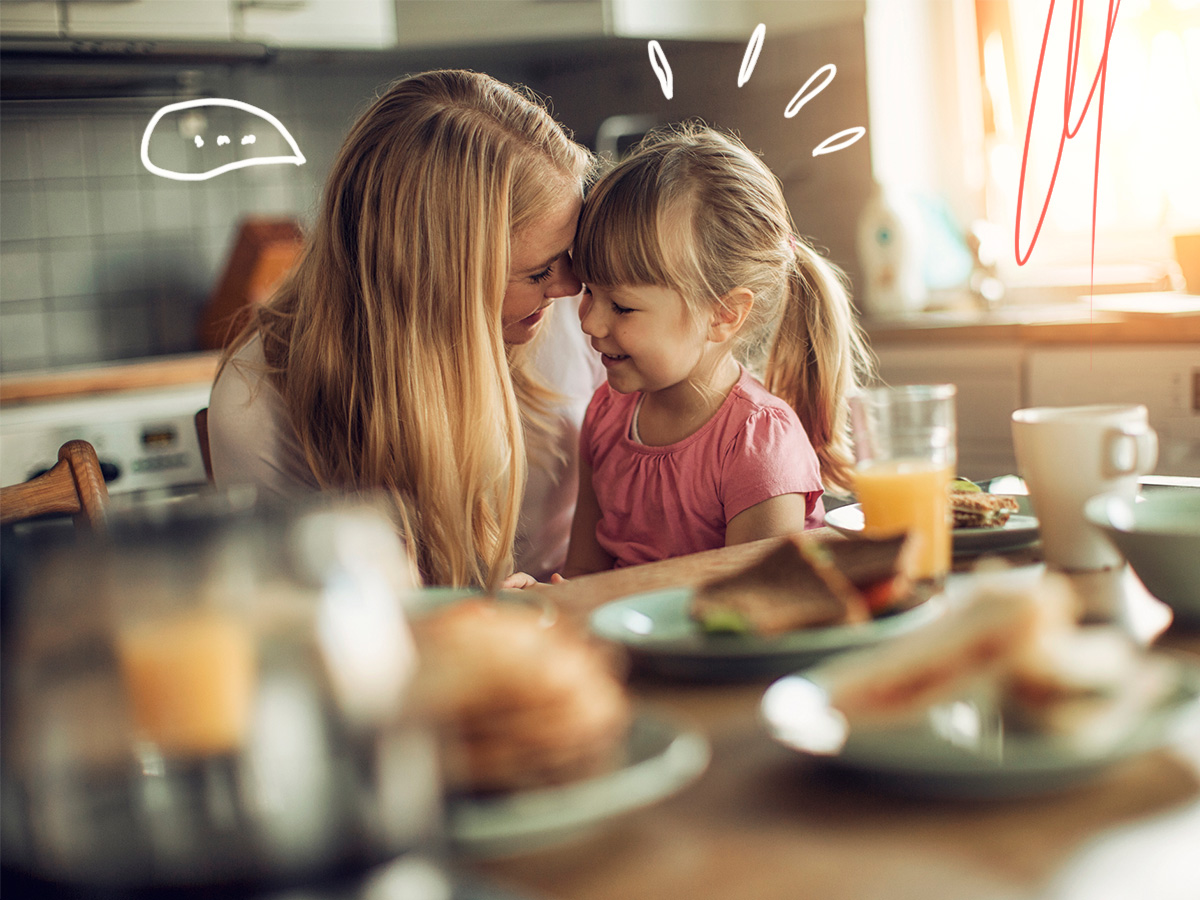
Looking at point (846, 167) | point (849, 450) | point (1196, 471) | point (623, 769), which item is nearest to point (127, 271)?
point (846, 167)

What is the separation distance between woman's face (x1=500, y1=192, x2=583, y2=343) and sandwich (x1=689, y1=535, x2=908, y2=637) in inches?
27.9

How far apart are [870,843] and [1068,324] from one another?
2.07 metres

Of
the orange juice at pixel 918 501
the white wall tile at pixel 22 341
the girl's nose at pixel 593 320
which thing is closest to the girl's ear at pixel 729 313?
the girl's nose at pixel 593 320

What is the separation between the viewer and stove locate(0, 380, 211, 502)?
2.15 metres

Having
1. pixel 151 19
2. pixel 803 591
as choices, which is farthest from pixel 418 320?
pixel 151 19

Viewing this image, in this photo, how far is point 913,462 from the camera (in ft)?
2.68

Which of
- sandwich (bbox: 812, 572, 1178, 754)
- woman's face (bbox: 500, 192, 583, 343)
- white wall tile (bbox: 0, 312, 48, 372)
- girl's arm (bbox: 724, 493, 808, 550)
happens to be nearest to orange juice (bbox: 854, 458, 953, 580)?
sandwich (bbox: 812, 572, 1178, 754)

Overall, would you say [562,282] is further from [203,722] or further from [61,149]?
[61,149]

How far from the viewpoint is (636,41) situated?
2963 mm

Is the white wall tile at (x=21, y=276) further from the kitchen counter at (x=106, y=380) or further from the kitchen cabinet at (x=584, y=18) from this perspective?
the kitchen cabinet at (x=584, y=18)

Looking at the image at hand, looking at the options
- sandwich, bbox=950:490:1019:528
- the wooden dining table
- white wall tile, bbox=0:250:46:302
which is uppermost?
white wall tile, bbox=0:250:46:302

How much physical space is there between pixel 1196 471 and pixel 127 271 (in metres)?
2.33

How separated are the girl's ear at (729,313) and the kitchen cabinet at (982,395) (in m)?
1.15

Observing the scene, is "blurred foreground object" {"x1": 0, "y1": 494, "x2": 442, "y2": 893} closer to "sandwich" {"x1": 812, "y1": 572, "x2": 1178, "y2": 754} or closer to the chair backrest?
"sandwich" {"x1": 812, "y1": 572, "x2": 1178, "y2": 754}
